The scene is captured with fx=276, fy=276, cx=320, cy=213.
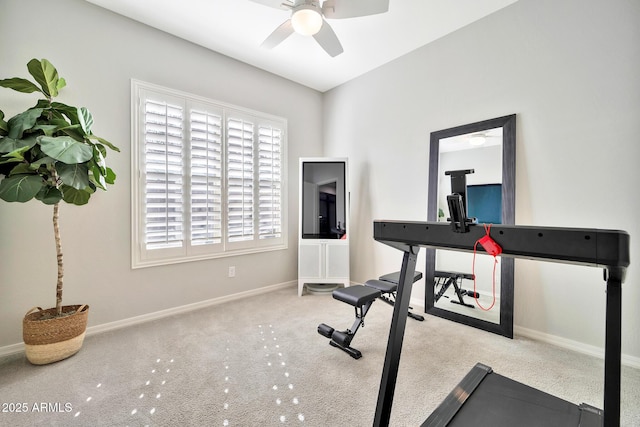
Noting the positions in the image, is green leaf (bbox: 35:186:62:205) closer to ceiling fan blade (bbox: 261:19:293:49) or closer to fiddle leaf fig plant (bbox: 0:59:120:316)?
fiddle leaf fig plant (bbox: 0:59:120:316)

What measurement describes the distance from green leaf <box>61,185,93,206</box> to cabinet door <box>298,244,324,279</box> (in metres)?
2.25

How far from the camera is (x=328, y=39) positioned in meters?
2.35

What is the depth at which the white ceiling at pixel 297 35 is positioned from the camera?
251cm

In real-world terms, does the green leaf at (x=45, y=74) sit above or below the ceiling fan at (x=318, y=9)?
below

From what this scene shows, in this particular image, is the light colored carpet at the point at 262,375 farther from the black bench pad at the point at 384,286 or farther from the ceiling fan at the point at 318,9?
the ceiling fan at the point at 318,9

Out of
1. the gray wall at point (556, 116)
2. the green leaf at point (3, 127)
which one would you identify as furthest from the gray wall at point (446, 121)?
the green leaf at point (3, 127)

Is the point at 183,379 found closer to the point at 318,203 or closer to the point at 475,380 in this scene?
the point at 475,380

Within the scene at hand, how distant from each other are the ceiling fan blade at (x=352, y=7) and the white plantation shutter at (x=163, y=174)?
1846 millimetres

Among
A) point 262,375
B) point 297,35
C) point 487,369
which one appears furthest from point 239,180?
point 487,369

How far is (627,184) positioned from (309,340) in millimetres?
2698

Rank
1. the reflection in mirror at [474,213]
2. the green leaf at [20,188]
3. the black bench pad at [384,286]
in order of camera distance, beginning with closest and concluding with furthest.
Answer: the green leaf at [20,188] → the black bench pad at [384,286] → the reflection in mirror at [474,213]

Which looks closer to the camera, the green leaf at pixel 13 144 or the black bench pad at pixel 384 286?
the green leaf at pixel 13 144

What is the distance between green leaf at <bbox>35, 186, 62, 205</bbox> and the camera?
1.91 metres

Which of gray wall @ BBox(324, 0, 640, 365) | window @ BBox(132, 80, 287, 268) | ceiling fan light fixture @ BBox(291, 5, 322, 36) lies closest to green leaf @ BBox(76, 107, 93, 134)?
window @ BBox(132, 80, 287, 268)
